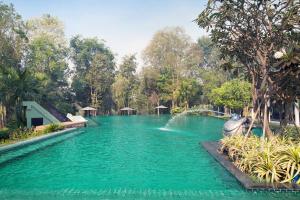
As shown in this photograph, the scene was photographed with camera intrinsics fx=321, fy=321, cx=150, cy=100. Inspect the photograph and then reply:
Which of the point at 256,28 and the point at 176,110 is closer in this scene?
the point at 256,28

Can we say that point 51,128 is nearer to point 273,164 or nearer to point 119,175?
point 119,175

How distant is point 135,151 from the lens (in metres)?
17.3

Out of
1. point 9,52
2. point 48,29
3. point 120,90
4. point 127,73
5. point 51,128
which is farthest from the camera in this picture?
point 127,73

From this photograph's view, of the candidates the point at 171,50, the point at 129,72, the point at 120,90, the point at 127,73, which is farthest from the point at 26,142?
the point at 129,72

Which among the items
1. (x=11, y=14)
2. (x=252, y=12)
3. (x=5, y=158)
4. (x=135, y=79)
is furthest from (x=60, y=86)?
(x=252, y=12)

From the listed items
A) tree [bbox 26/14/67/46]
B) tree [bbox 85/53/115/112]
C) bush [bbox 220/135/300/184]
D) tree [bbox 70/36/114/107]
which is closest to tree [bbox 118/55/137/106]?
tree [bbox 85/53/115/112]

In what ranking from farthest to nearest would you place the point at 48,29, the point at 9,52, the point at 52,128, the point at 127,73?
1. the point at 127,73
2. the point at 48,29
3. the point at 9,52
4. the point at 52,128

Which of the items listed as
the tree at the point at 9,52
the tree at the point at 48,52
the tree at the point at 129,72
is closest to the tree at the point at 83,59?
the tree at the point at 129,72

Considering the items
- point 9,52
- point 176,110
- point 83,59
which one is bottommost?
point 176,110

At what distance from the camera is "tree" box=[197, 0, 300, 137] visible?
13.2 m

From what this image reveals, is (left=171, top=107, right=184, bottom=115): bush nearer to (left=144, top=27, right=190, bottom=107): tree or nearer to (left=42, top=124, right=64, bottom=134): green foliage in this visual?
(left=144, top=27, right=190, bottom=107): tree

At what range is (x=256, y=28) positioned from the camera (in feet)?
45.6

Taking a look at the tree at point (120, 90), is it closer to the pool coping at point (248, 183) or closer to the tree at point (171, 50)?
the tree at point (171, 50)

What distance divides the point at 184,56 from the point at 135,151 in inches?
1908
